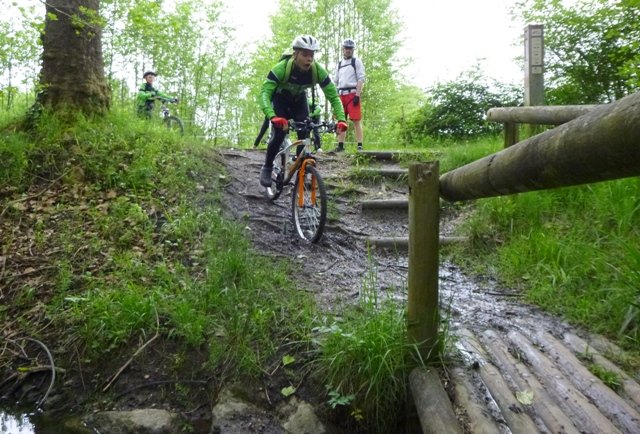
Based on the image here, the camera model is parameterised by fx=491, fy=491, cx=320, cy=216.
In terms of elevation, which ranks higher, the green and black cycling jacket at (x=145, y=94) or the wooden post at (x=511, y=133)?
the green and black cycling jacket at (x=145, y=94)

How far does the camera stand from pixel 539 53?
5.55 metres

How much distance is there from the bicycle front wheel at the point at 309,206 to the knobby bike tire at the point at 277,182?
61cm

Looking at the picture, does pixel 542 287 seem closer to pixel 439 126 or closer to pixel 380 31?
pixel 439 126

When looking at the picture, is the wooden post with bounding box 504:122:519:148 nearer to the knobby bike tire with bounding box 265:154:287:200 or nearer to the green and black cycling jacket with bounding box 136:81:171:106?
the knobby bike tire with bounding box 265:154:287:200

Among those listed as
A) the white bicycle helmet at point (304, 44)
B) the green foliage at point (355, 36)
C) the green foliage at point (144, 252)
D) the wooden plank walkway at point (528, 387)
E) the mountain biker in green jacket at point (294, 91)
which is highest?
the green foliage at point (355, 36)

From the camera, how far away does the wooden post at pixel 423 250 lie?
259cm

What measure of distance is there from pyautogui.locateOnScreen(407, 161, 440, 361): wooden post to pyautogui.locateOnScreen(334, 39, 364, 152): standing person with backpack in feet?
23.0

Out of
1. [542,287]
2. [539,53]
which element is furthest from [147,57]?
[542,287]

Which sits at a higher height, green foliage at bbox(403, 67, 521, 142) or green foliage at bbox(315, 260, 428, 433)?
green foliage at bbox(403, 67, 521, 142)

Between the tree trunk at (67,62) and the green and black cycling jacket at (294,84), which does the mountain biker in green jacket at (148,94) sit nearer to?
the tree trunk at (67,62)

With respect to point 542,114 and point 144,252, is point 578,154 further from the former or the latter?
point 144,252

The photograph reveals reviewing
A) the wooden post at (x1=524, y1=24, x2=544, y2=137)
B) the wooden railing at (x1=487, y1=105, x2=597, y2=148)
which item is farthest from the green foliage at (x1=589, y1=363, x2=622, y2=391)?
the wooden post at (x1=524, y1=24, x2=544, y2=137)

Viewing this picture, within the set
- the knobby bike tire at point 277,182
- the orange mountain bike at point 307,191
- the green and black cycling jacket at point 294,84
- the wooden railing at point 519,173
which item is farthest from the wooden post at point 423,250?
the knobby bike tire at point 277,182

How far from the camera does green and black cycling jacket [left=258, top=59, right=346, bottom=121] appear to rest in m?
5.77
